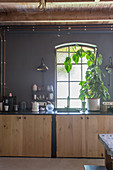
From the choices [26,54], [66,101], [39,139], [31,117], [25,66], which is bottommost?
[39,139]

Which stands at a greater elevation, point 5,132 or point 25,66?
point 25,66

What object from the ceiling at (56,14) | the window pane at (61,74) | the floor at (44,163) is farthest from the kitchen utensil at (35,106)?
the ceiling at (56,14)

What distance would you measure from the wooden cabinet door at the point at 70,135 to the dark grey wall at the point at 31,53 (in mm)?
1259

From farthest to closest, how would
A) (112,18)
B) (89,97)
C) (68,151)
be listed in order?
(89,97), (112,18), (68,151)

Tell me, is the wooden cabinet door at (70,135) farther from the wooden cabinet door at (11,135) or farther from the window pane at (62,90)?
the window pane at (62,90)

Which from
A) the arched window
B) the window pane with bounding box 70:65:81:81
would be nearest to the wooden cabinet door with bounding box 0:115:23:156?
the arched window

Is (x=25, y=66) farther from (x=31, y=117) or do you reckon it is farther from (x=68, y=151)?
(x=68, y=151)

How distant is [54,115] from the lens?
384 centimetres

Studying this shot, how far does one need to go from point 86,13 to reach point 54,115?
8.09 feet

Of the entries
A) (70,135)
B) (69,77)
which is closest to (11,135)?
(70,135)

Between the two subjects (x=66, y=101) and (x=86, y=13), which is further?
(x=66, y=101)

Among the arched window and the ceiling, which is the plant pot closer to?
the arched window

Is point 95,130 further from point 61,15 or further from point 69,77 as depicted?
point 61,15

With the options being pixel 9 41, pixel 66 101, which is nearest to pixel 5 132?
pixel 66 101
